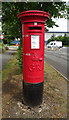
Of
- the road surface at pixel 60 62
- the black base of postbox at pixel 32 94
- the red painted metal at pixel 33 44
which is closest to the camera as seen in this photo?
the red painted metal at pixel 33 44

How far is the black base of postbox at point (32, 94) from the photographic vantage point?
3045 mm

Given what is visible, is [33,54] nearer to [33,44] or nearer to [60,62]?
[33,44]

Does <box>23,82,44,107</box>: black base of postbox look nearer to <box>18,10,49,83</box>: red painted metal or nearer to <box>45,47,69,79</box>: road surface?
<box>18,10,49,83</box>: red painted metal

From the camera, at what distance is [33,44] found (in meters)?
2.93

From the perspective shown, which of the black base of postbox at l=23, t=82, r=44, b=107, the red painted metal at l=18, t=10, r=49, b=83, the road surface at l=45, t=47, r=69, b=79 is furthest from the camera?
the road surface at l=45, t=47, r=69, b=79

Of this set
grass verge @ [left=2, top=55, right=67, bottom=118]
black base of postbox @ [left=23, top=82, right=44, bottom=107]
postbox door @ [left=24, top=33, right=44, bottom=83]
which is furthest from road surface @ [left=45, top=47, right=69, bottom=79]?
postbox door @ [left=24, top=33, right=44, bottom=83]

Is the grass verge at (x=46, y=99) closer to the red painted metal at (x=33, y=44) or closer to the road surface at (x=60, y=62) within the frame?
the red painted metal at (x=33, y=44)

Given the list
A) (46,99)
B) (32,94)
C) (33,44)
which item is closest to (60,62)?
(46,99)

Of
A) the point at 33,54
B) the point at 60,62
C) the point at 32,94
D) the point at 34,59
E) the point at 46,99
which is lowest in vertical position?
the point at 46,99

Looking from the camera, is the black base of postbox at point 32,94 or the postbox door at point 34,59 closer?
the postbox door at point 34,59

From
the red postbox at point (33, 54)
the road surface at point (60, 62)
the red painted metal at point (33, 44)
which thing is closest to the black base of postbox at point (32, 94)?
the red postbox at point (33, 54)

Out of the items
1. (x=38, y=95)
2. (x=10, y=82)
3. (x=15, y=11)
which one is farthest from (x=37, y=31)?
(x=15, y=11)

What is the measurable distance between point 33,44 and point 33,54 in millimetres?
223

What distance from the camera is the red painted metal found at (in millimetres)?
2828
